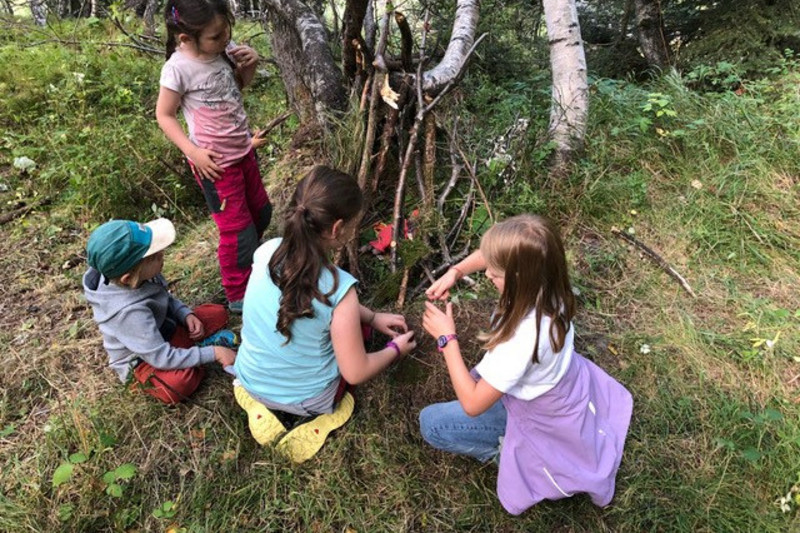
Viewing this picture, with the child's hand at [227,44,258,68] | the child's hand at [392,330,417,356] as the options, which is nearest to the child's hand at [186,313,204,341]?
the child's hand at [392,330,417,356]

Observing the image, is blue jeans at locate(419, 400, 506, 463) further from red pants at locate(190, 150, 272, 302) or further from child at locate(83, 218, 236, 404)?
red pants at locate(190, 150, 272, 302)

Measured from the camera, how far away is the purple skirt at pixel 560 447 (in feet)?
5.81

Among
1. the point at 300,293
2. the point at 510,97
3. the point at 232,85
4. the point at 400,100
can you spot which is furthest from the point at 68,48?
the point at 300,293

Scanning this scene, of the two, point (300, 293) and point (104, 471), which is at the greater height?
point (300, 293)

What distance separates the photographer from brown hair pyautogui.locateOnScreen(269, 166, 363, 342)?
1.82 m

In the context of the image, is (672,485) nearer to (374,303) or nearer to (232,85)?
(374,303)

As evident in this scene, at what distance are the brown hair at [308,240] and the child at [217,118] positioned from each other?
0.95m

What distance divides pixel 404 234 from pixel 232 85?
1340mm

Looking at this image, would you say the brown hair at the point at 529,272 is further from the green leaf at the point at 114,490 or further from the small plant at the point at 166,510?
the green leaf at the point at 114,490

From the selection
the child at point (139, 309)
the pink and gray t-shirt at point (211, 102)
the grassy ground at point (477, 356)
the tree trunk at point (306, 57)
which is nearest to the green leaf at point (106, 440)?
the grassy ground at point (477, 356)

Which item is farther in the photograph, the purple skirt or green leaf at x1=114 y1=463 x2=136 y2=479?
green leaf at x1=114 y1=463 x2=136 y2=479

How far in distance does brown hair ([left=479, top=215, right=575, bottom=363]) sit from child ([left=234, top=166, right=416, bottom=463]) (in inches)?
23.7

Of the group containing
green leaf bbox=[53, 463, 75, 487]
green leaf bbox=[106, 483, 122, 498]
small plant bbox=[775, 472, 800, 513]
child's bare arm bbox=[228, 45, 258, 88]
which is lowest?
green leaf bbox=[106, 483, 122, 498]

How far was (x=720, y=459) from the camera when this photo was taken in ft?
6.84
